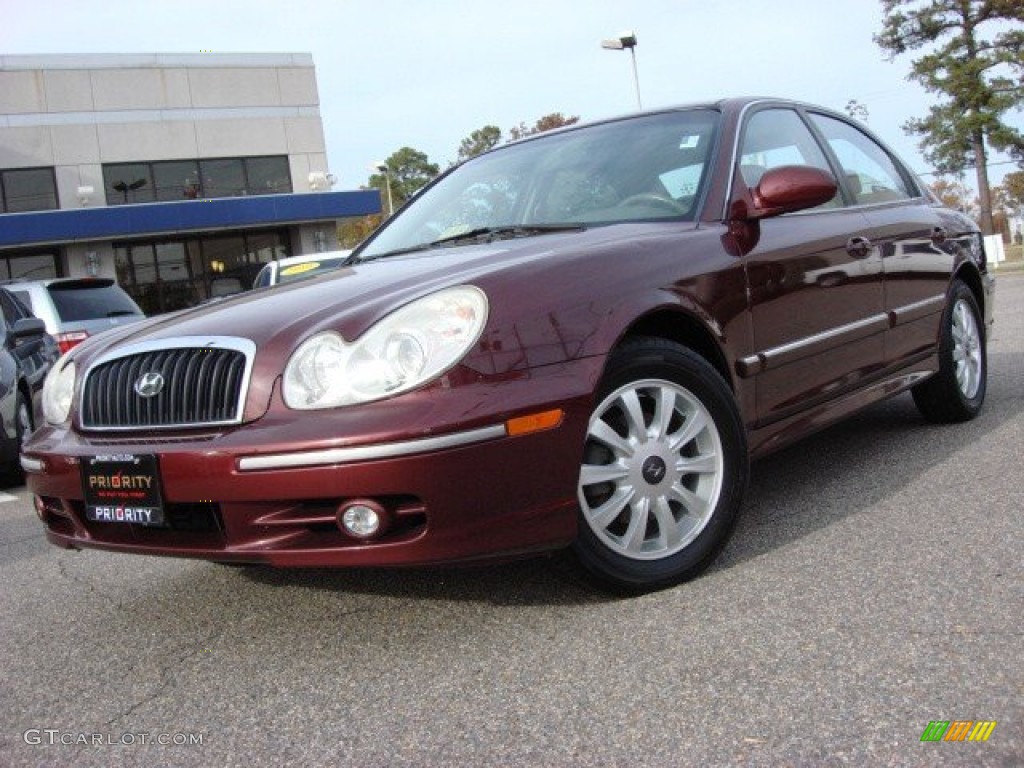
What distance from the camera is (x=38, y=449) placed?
10.2 ft

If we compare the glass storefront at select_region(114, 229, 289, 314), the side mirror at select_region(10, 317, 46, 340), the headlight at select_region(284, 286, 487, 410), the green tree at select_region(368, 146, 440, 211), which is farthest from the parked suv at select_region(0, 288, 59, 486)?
the green tree at select_region(368, 146, 440, 211)

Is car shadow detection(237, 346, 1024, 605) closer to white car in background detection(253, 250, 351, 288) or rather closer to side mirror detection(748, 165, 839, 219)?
side mirror detection(748, 165, 839, 219)

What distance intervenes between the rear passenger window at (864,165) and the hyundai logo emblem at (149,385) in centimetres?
291

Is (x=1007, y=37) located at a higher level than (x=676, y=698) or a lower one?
higher

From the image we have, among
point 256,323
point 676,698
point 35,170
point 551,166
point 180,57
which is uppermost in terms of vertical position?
point 180,57

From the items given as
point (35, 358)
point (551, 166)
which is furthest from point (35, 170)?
point (551, 166)

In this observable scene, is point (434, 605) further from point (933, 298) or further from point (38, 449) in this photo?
point (933, 298)

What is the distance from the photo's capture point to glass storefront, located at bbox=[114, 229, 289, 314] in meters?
25.4

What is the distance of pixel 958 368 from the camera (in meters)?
4.92

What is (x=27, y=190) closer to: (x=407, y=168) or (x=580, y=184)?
(x=580, y=184)

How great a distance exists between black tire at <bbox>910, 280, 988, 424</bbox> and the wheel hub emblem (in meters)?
2.30

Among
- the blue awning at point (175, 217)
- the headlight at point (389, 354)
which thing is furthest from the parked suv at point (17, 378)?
the blue awning at point (175, 217)

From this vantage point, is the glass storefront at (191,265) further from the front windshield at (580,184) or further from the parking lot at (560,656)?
the parking lot at (560,656)

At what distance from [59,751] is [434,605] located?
1.07 metres
